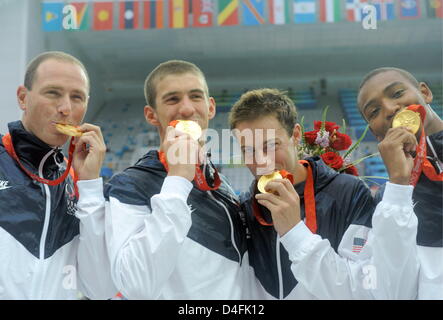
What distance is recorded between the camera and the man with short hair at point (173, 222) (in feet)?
4.54

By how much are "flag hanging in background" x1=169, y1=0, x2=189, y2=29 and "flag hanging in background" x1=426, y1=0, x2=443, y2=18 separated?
571 centimetres

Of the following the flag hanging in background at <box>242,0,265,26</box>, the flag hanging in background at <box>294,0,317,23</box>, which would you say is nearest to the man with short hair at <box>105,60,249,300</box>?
the flag hanging in background at <box>242,0,265,26</box>

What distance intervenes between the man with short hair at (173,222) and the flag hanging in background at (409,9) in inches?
352

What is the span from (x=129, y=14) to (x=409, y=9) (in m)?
6.44

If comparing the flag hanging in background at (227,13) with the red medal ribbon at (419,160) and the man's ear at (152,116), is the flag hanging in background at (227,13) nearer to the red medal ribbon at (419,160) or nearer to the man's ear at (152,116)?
the man's ear at (152,116)

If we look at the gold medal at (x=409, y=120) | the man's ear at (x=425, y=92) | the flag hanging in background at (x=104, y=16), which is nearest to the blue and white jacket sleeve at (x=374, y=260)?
the gold medal at (x=409, y=120)

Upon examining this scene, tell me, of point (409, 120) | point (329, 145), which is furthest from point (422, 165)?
point (329, 145)

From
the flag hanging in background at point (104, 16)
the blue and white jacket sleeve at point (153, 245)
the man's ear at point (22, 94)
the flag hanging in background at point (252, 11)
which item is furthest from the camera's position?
the flag hanging in background at point (252, 11)

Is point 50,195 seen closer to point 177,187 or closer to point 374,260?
point 177,187

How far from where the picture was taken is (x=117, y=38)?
11461mm

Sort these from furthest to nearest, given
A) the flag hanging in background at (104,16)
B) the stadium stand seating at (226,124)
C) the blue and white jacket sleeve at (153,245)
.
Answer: the stadium stand seating at (226,124)
the flag hanging in background at (104,16)
the blue and white jacket sleeve at (153,245)

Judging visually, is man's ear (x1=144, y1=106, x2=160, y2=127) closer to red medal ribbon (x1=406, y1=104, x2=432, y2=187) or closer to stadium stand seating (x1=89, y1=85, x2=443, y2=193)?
red medal ribbon (x1=406, y1=104, x2=432, y2=187)
